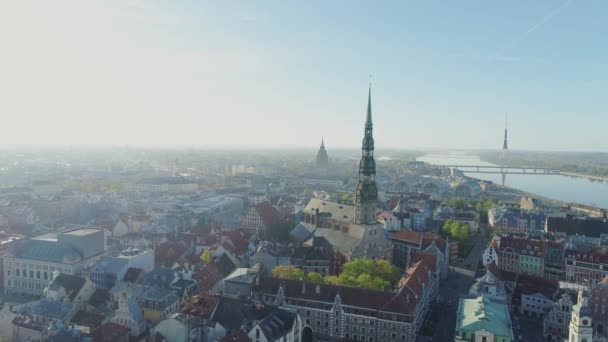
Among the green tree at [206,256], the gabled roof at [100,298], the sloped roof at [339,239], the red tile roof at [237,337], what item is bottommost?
the gabled roof at [100,298]

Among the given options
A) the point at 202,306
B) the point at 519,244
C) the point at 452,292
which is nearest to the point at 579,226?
the point at 519,244

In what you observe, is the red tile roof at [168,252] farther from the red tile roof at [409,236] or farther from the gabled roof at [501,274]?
the gabled roof at [501,274]

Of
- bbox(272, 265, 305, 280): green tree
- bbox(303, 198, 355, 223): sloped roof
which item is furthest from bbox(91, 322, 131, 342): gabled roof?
bbox(303, 198, 355, 223): sloped roof

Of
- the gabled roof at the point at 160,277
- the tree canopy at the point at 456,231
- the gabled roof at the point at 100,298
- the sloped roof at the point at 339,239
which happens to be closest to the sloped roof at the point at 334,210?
the sloped roof at the point at 339,239

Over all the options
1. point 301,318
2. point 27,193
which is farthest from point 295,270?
point 27,193

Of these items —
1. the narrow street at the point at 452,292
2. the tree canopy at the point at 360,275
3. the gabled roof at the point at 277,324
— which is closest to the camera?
the gabled roof at the point at 277,324

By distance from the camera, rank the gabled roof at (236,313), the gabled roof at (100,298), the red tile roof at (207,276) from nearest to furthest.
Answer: the gabled roof at (236,313)
the gabled roof at (100,298)
the red tile roof at (207,276)
